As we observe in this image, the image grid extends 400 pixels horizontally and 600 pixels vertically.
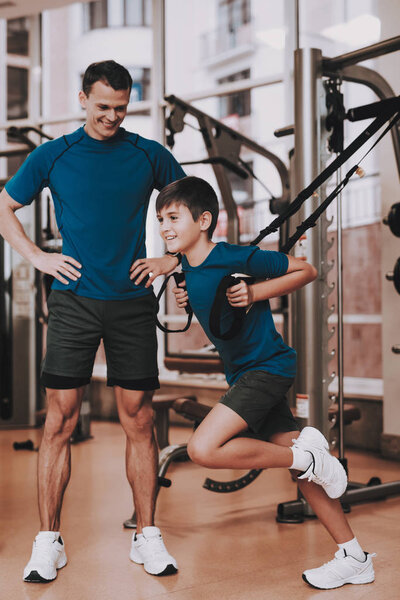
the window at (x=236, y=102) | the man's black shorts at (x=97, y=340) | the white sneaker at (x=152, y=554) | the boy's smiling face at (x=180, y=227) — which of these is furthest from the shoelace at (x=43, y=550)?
the window at (x=236, y=102)

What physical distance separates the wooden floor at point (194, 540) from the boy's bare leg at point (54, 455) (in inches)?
8.0

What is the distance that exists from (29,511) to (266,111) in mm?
3619

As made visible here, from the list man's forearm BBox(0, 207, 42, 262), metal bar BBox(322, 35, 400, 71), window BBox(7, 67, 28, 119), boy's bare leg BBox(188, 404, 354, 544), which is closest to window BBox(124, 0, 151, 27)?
window BBox(7, 67, 28, 119)

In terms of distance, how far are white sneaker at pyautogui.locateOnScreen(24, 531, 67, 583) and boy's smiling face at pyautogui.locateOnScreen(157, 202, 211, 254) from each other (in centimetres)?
97

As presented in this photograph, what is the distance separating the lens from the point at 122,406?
2.21m

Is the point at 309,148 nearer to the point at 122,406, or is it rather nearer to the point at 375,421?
the point at 122,406

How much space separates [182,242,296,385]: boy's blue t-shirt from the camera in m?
1.93

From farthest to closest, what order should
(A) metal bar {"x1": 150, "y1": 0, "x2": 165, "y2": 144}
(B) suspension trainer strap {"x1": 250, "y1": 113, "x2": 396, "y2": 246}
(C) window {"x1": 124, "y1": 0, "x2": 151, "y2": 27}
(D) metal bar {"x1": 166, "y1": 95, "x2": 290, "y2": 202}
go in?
(C) window {"x1": 124, "y1": 0, "x2": 151, "y2": 27} < (A) metal bar {"x1": 150, "y1": 0, "x2": 165, "y2": 144} < (D) metal bar {"x1": 166, "y1": 95, "x2": 290, "y2": 202} < (B) suspension trainer strap {"x1": 250, "y1": 113, "x2": 396, "y2": 246}

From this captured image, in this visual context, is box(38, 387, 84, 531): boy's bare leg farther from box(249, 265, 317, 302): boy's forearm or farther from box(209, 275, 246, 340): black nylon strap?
box(249, 265, 317, 302): boy's forearm

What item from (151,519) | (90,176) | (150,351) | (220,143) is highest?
(220,143)

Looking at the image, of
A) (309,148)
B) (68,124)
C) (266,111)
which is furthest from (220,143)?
(68,124)

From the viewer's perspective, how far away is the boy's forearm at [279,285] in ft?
6.24

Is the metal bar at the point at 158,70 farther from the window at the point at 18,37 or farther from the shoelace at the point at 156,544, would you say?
the shoelace at the point at 156,544

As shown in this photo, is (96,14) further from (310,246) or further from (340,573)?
(340,573)
